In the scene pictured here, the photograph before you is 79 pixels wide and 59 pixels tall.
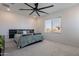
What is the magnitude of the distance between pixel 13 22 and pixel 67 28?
2.16 metres

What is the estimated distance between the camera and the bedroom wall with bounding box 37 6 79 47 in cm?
304

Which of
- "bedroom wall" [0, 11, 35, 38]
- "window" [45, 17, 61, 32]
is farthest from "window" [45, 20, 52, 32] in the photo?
"bedroom wall" [0, 11, 35, 38]

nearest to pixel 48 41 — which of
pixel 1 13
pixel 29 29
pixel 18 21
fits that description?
pixel 29 29

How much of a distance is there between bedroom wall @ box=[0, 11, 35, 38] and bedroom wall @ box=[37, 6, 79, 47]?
43cm

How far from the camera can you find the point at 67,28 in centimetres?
336

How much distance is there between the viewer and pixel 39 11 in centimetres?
279

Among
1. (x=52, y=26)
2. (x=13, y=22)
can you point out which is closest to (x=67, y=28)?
(x=52, y=26)

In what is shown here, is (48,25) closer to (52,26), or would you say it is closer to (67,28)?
(52,26)

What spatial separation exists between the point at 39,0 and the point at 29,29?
179 centimetres

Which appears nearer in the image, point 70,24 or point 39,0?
point 39,0

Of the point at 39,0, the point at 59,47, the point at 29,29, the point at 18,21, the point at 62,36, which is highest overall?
the point at 39,0

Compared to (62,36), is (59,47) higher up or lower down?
lower down

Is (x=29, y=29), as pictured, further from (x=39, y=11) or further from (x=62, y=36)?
(x=62, y=36)

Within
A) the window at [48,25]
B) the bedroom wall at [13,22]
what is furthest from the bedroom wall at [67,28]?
the bedroom wall at [13,22]
